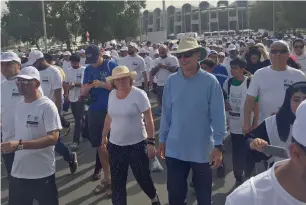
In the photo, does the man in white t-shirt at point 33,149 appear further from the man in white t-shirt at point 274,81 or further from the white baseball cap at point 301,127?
the white baseball cap at point 301,127

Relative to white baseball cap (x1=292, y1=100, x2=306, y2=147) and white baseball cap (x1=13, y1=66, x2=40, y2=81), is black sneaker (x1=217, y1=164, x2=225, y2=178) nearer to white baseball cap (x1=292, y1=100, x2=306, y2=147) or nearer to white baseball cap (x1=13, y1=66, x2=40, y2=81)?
white baseball cap (x1=13, y1=66, x2=40, y2=81)

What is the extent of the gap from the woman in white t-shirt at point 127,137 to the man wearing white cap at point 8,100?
1.10 meters

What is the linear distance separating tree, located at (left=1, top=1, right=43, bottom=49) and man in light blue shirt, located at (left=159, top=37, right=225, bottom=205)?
37472mm

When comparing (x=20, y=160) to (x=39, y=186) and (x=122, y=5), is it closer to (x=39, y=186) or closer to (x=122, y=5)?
(x=39, y=186)

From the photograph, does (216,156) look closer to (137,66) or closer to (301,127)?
(301,127)

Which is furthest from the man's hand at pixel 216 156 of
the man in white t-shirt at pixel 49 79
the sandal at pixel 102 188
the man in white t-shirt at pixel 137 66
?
the man in white t-shirt at pixel 137 66

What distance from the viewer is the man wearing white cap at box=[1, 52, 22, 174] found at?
15.6ft

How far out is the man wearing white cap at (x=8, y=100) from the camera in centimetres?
477

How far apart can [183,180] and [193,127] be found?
49cm

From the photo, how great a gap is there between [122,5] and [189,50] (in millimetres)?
43537

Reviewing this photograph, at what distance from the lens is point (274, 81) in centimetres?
432

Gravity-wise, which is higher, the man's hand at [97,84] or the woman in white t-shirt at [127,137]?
the man's hand at [97,84]

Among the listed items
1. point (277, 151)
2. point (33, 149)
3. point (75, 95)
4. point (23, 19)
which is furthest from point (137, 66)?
point (23, 19)

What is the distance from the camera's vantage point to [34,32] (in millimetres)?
40094
